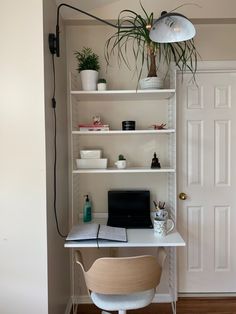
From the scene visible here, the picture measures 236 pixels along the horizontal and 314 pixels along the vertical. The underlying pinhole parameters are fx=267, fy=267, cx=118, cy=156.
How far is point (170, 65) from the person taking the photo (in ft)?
7.68

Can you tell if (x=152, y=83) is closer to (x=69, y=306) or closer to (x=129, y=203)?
(x=129, y=203)

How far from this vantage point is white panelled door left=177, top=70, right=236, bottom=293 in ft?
7.98

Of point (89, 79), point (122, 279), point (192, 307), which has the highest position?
point (89, 79)

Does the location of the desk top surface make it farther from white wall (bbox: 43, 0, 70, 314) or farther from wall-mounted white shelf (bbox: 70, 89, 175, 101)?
wall-mounted white shelf (bbox: 70, 89, 175, 101)

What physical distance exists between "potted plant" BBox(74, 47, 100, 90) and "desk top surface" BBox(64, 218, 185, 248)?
1.19 meters

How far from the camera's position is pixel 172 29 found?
154cm

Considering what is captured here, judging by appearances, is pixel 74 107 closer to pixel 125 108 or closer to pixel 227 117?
pixel 125 108

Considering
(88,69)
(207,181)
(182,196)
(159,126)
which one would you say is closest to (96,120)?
Answer: (88,69)

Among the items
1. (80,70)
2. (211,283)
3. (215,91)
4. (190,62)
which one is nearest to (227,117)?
(215,91)

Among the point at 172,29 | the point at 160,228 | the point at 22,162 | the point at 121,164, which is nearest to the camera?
the point at 172,29

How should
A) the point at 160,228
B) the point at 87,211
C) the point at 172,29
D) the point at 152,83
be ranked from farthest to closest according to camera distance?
the point at 87,211, the point at 152,83, the point at 160,228, the point at 172,29

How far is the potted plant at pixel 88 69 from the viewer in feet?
7.00

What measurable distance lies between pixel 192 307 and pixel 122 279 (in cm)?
120

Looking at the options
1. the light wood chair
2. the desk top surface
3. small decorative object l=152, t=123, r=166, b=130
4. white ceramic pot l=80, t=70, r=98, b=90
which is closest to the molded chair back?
the light wood chair
